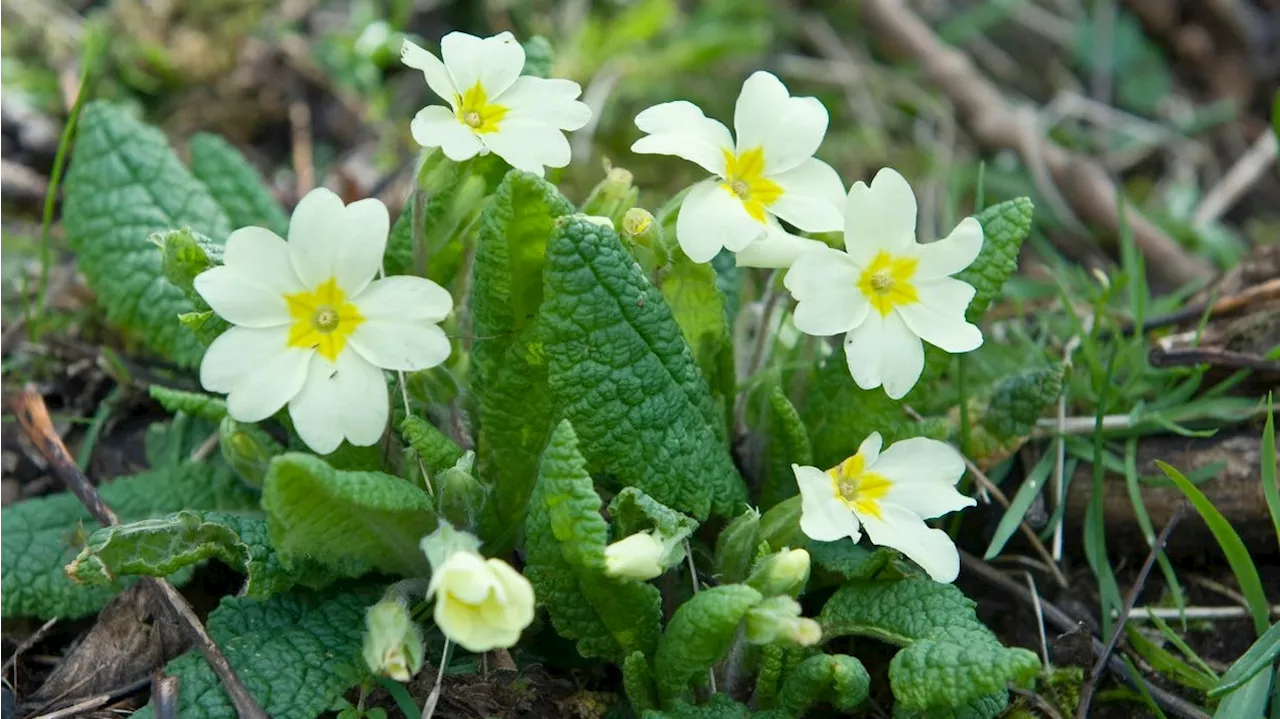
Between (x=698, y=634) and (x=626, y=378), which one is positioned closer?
(x=698, y=634)

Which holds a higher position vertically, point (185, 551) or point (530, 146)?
point (530, 146)

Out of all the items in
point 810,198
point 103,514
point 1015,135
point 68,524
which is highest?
point 810,198

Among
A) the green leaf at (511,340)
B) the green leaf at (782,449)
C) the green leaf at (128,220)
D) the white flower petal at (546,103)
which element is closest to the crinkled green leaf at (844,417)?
the green leaf at (782,449)

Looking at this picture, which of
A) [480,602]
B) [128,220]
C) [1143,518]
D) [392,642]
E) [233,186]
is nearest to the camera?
[480,602]

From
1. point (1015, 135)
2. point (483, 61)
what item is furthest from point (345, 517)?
point (1015, 135)

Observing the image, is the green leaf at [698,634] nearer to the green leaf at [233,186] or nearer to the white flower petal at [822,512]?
the white flower petal at [822,512]

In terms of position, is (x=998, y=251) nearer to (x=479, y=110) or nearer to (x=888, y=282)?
(x=888, y=282)

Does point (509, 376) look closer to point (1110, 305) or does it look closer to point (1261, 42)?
point (1110, 305)
